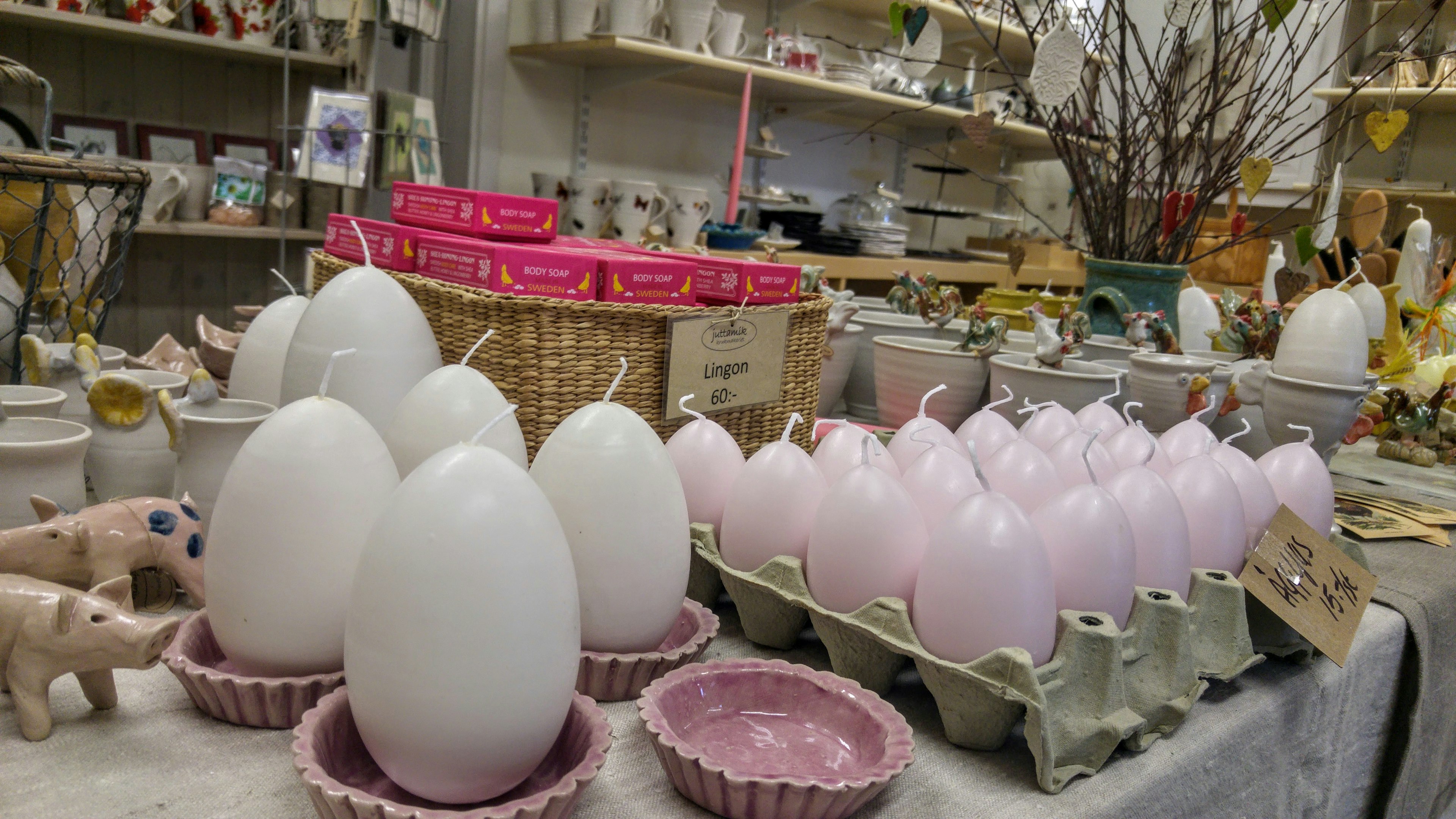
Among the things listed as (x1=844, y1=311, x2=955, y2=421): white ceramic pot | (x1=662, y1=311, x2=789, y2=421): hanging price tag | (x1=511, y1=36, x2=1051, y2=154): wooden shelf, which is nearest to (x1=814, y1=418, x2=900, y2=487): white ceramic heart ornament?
(x1=662, y1=311, x2=789, y2=421): hanging price tag

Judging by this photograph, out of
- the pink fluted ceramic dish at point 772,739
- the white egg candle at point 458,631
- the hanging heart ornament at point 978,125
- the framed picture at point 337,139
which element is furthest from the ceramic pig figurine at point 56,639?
the framed picture at point 337,139

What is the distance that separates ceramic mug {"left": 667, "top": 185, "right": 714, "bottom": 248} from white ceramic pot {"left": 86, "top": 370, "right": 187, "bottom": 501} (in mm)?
2052

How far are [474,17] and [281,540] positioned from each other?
8.25 ft

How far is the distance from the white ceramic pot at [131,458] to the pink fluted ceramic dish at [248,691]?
22cm

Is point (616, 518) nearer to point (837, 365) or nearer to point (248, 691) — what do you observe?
point (248, 691)

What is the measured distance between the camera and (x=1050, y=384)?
1095mm

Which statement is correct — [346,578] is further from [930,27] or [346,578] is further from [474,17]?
[474,17]

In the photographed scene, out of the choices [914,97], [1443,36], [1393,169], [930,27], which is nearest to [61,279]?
[930,27]

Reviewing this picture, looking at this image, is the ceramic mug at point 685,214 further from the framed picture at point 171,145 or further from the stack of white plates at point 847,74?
the framed picture at point 171,145

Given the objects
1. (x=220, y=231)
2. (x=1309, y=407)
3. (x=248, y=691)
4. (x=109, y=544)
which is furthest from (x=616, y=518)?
(x=220, y=231)

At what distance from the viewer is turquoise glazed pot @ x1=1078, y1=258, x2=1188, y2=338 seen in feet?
4.83

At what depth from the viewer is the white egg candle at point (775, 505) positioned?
0.68 meters

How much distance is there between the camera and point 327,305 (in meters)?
0.69

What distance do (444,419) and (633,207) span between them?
207 cm
